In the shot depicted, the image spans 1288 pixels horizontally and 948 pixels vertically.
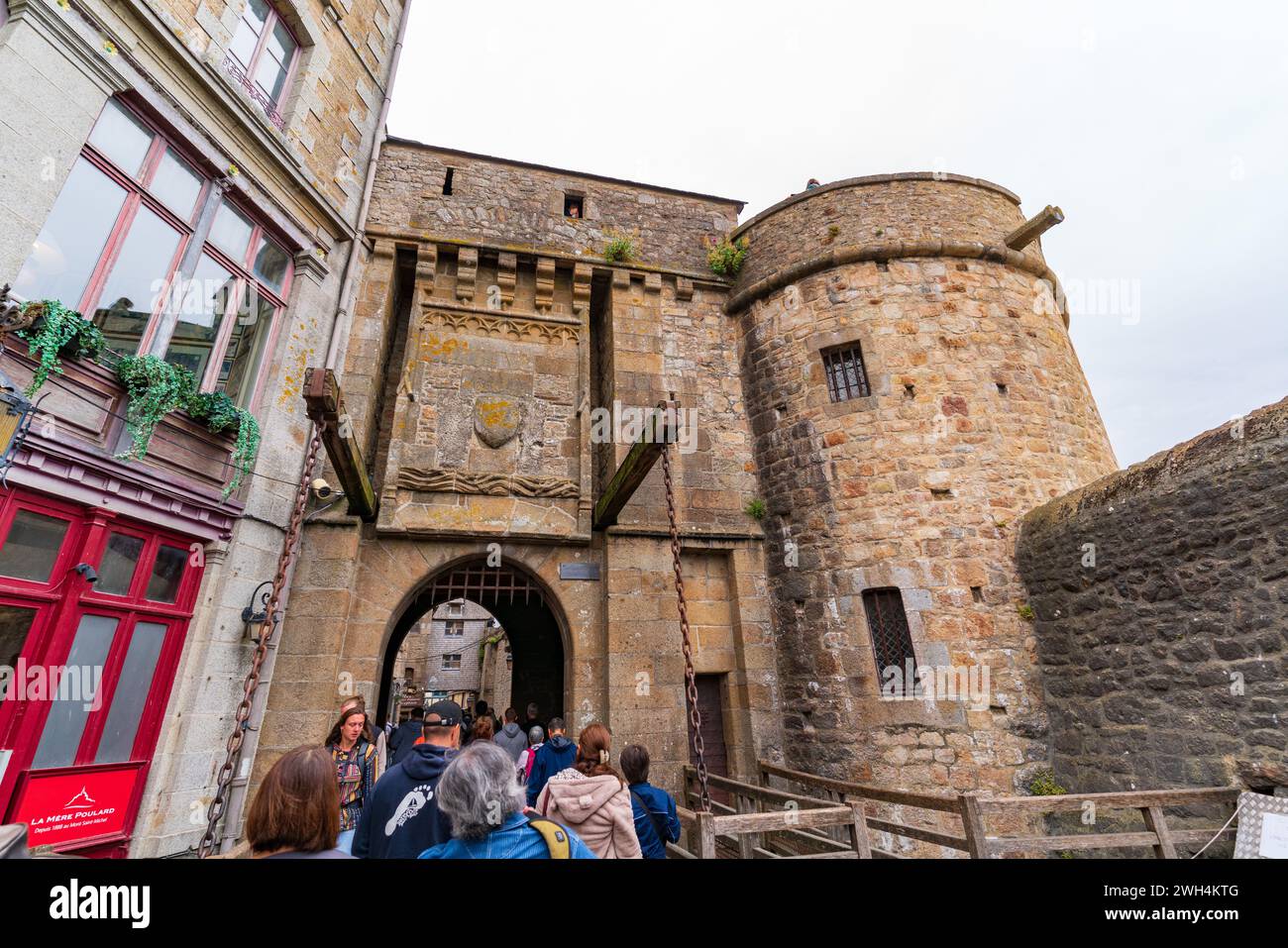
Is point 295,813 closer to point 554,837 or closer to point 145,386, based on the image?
point 554,837

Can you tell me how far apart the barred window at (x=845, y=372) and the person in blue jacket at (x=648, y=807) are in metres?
5.82

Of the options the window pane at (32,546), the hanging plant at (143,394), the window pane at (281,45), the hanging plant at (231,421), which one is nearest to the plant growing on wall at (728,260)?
the window pane at (281,45)

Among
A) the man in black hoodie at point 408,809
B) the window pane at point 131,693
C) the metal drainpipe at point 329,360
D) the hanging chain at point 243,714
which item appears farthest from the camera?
the metal drainpipe at point 329,360

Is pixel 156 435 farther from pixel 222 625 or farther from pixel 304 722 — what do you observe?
pixel 304 722

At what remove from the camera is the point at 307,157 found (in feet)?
23.9

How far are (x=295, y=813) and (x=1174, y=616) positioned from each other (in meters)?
6.55

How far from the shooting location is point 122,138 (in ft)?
17.1

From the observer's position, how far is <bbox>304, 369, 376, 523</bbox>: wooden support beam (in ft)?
13.9

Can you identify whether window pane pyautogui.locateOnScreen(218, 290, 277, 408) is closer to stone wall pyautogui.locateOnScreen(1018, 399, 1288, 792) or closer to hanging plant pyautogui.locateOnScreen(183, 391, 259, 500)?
Answer: hanging plant pyautogui.locateOnScreen(183, 391, 259, 500)

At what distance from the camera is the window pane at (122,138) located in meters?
5.05

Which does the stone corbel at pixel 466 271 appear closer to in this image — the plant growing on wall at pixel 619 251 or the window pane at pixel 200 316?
the plant growing on wall at pixel 619 251

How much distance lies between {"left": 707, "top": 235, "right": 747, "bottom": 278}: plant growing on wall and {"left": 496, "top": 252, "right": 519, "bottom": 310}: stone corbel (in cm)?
320
